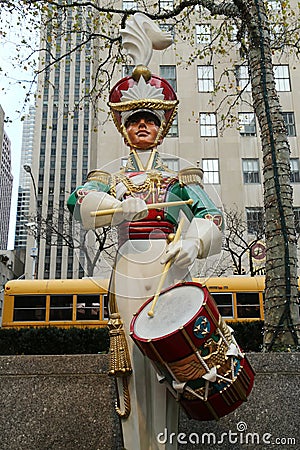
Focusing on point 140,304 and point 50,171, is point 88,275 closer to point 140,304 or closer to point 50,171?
point 140,304

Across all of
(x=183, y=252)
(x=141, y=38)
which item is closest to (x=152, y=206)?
(x=183, y=252)

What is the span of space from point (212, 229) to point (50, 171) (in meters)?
65.0

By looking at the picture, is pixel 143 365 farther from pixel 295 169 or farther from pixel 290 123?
pixel 290 123

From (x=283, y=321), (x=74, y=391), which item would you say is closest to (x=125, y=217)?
(x=74, y=391)

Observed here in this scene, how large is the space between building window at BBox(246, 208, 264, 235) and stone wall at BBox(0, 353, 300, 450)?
15.6 m

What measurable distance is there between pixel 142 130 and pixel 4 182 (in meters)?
36.8

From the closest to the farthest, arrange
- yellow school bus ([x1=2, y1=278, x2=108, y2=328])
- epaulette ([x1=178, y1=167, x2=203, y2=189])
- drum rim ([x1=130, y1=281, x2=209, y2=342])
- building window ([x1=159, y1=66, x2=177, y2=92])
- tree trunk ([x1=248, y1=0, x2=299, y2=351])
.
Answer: drum rim ([x1=130, y1=281, x2=209, y2=342]) < epaulette ([x1=178, y1=167, x2=203, y2=189]) < tree trunk ([x1=248, y1=0, x2=299, y2=351]) < yellow school bus ([x1=2, y1=278, x2=108, y2=328]) < building window ([x1=159, y1=66, x2=177, y2=92])

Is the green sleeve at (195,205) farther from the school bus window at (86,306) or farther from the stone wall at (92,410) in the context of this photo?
the school bus window at (86,306)

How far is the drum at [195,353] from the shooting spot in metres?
2.36

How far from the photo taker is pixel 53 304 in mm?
11805

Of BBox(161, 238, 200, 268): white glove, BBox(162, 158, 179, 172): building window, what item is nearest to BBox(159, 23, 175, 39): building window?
BBox(162, 158, 179, 172): building window

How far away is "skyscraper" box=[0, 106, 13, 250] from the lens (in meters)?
31.7

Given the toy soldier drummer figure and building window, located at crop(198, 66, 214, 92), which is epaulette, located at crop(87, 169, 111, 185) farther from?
building window, located at crop(198, 66, 214, 92)

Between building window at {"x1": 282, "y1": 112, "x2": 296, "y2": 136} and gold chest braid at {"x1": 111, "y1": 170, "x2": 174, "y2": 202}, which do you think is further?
building window at {"x1": 282, "y1": 112, "x2": 296, "y2": 136}
